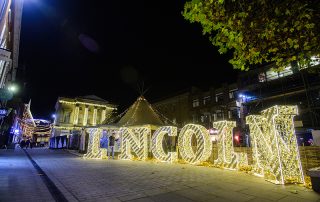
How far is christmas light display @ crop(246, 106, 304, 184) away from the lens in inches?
268

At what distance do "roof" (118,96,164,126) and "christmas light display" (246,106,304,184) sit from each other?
10.6 m

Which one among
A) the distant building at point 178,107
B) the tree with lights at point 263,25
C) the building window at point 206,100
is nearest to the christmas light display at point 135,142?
the tree with lights at point 263,25

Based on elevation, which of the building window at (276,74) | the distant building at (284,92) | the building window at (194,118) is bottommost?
the building window at (194,118)

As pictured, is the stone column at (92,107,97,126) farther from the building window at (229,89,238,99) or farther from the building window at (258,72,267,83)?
the building window at (258,72,267,83)

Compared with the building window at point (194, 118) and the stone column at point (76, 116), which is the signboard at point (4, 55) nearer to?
the building window at point (194, 118)

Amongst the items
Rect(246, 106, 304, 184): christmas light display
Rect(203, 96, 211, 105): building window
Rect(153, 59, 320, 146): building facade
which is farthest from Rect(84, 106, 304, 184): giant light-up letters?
Rect(203, 96, 211, 105): building window

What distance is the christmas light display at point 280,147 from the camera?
6.82 m

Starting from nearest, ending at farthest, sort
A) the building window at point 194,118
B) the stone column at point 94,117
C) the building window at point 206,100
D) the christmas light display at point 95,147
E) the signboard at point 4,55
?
the signboard at point 4,55 → the christmas light display at point 95,147 → the building window at point 206,100 → the building window at point 194,118 → the stone column at point 94,117

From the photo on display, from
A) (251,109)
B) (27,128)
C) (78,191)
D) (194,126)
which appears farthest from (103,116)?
(78,191)

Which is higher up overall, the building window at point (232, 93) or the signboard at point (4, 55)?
the building window at point (232, 93)

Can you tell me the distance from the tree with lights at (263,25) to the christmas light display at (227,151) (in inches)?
203

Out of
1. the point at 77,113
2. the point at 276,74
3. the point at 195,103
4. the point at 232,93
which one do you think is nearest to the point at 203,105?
the point at 195,103

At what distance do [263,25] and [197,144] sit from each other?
8184mm

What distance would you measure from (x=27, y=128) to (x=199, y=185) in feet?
174
